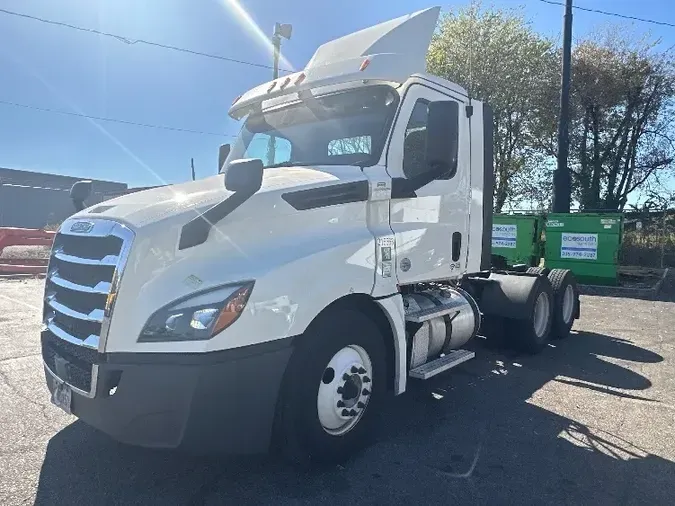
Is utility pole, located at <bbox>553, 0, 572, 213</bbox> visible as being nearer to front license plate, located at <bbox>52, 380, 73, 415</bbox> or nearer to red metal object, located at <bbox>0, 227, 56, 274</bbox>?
red metal object, located at <bbox>0, 227, 56, 274</bbox>

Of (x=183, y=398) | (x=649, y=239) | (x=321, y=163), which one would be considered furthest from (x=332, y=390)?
(x=649, y=239)

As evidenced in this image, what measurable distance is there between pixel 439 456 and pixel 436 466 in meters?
0.17

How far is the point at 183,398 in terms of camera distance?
287 cm

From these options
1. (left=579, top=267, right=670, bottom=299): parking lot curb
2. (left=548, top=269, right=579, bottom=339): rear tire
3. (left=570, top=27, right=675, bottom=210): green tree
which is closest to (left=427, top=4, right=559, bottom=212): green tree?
(left=570, top=27, right=675, bottom=210): green tree

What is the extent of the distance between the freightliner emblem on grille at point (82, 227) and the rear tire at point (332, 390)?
150cm

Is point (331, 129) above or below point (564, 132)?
below

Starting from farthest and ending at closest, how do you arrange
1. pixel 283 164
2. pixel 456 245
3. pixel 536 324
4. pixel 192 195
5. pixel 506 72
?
pixel 506 72 < pixel 536 324 < pixel 456 245 < pixel 283 164 < pixel 192 195

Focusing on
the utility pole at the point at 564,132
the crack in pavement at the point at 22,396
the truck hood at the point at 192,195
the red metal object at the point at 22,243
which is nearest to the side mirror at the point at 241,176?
the truck hood at the point at 192,195

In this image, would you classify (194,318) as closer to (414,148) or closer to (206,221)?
(206,221)

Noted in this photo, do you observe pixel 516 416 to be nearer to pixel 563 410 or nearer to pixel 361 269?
pixel 563 410

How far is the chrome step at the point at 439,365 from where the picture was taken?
14.7ft

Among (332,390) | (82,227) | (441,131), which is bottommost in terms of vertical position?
(332,390)

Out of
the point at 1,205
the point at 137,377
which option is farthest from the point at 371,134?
the point at 1,205

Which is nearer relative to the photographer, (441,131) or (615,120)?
(441,131)
